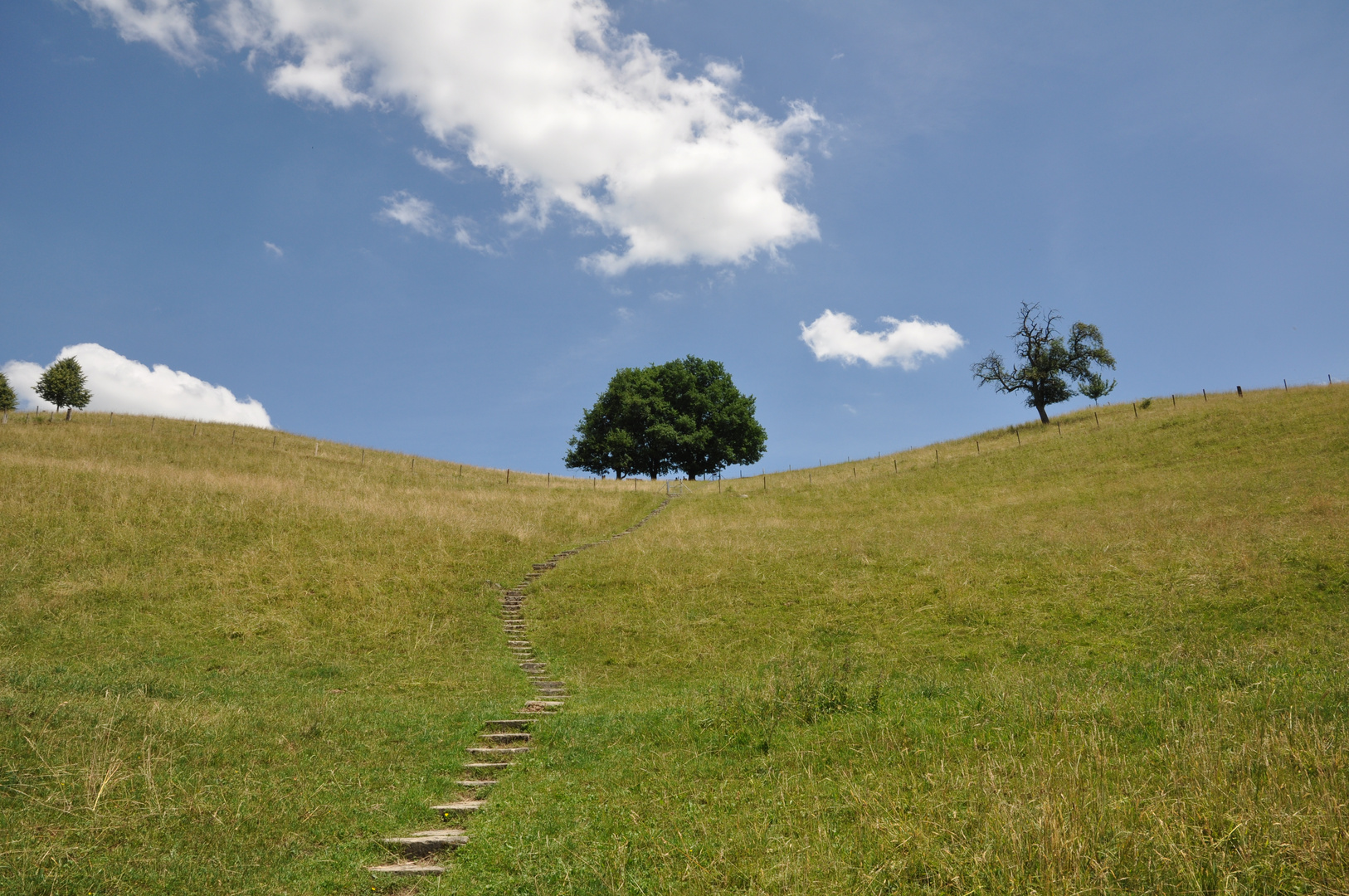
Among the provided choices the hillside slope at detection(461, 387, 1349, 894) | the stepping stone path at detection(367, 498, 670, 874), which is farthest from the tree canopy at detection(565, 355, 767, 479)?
the stepping stone path at detection(367, 498, 670, 874)

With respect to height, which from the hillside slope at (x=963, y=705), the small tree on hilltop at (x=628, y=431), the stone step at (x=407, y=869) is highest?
the small tree on hilltop at (x=628, y=431)

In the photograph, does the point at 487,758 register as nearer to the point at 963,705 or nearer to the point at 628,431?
the point at 963,705

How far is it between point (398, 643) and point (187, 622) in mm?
6011

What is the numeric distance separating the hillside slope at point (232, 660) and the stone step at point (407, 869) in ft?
0.61

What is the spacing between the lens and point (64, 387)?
5725 cm

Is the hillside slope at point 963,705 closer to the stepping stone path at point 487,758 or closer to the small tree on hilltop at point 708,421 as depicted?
the stepping stone path at point 487,758

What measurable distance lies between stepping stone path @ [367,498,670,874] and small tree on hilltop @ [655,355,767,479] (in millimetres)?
49798

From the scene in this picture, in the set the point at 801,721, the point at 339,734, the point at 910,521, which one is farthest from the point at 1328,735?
the point at 910,521

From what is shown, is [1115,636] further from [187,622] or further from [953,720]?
[187,622]

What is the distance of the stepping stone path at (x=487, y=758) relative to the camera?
737 centimetres

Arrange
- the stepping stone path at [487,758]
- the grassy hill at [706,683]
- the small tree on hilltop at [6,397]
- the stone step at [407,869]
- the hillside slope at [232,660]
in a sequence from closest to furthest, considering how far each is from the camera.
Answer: the grassy hill at [706,683]
the stone step at [407,869]
the hillside slope at [232,660]
the stepping stone path at [487,758]
the small tree on hilltop at [6,397]

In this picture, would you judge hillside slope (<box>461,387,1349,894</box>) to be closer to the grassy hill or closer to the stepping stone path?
the grassy hill

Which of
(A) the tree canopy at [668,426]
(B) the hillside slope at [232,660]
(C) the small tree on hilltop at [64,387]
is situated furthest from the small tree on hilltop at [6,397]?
(A) the tree canopy at [668,426]

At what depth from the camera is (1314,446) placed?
33406mm
